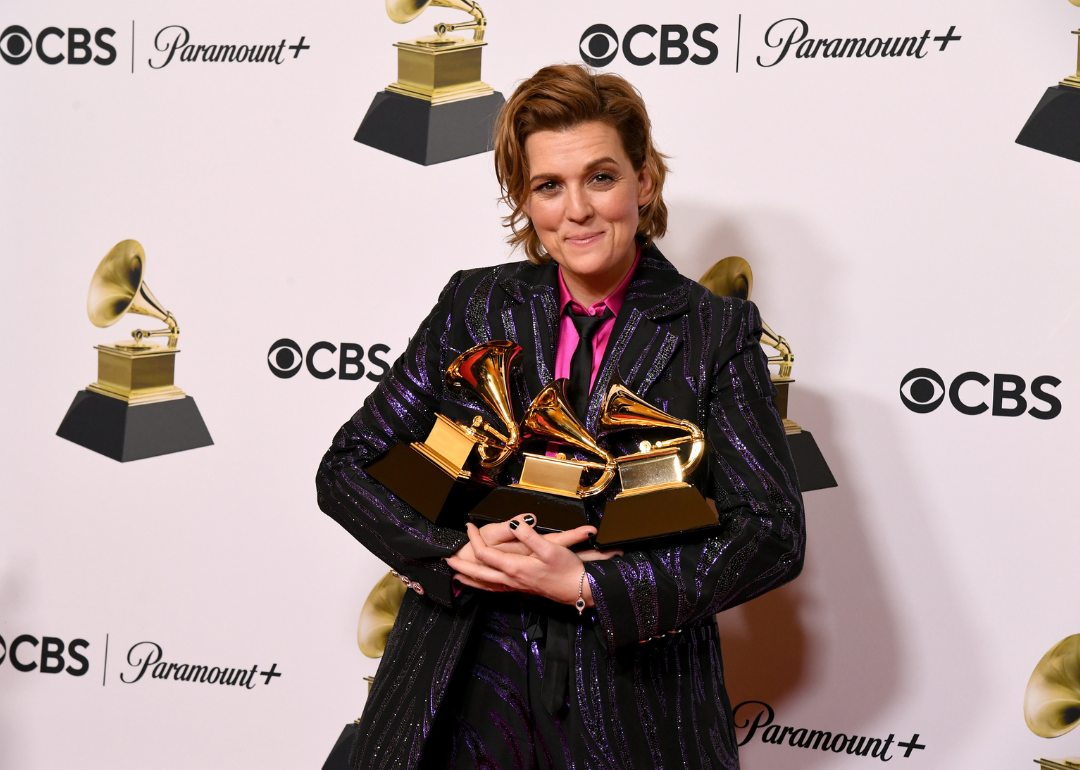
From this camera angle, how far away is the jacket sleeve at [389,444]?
50.0 inches

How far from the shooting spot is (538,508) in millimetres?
1213

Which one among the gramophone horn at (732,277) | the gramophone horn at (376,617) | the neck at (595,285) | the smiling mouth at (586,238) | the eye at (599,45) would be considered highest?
the eye at (599,45)

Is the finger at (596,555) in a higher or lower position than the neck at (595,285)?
lower

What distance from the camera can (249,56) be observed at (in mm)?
2031

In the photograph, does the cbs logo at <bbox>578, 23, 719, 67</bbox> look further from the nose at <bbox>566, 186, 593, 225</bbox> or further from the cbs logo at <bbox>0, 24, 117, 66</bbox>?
the cbs logo at <bbox>0, 24, 117, 66</bbox>

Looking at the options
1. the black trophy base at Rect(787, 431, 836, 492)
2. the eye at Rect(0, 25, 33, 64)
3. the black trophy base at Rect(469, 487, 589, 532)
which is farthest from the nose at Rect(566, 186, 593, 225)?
the eye at Rect(0, 25, 33, 64)

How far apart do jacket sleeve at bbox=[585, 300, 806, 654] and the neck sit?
15 cm

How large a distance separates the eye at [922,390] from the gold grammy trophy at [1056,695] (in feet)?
1.63

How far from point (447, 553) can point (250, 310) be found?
41.3 inches

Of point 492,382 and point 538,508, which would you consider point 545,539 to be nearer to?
point 538,508

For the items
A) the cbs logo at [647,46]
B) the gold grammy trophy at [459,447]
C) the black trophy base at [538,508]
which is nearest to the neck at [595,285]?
the gold grammy trophy at [459,447]

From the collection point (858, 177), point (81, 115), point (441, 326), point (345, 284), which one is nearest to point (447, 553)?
point (441, 326)

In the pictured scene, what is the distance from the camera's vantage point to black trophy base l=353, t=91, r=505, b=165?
77.0 inches

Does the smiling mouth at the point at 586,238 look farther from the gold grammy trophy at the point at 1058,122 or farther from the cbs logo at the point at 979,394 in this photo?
the gold grammy trophy at the point at 1058,122
